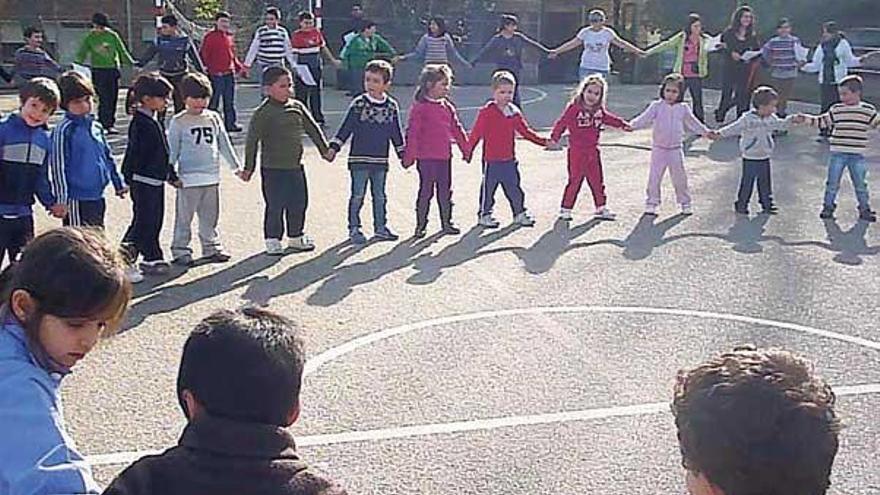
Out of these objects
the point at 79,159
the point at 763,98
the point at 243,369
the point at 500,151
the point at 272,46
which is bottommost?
the point at 500,151

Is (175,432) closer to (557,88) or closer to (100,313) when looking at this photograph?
(100,313)

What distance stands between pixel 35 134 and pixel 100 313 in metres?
5.15

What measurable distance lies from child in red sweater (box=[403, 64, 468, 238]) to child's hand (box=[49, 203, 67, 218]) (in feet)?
11.6

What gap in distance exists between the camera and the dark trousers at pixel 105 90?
661 inches

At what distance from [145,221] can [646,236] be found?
4697 millimetres

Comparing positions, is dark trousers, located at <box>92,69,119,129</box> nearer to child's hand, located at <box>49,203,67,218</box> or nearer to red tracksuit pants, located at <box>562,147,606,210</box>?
red tracksuit pants, located at <box>562,147,606,210</box>

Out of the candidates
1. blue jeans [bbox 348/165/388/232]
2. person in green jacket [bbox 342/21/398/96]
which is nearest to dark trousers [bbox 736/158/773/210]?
blue jeans [bbox 348/165/388/232]

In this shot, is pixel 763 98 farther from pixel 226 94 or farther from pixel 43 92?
pixel 226 94

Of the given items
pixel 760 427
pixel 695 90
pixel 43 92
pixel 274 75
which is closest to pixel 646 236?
pixel 274 75

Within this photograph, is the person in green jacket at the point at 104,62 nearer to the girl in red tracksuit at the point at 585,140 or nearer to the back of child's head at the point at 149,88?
the girl in red tracksuit at the point at 585,140

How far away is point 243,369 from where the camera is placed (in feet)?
7.75

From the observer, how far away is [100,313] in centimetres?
274

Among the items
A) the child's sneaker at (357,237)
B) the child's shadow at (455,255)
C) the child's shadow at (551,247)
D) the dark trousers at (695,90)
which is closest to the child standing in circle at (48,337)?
the child's shadow at (455,255)

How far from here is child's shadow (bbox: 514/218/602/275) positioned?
912 centimetres
